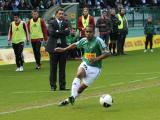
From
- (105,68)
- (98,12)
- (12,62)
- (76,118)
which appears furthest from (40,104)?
(98,12)

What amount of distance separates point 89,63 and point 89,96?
199 cm

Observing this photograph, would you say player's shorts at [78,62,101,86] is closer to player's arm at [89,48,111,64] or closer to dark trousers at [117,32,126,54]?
player's arm at [89,48,111,64]

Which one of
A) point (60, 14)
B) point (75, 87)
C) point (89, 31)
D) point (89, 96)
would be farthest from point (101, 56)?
point (60, 14)

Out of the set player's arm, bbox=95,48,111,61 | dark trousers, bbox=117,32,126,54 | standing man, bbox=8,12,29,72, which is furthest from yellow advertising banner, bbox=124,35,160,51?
player's arm, bbox=95,48,111,61

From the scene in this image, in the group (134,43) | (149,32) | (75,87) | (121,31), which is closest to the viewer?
(75,87)

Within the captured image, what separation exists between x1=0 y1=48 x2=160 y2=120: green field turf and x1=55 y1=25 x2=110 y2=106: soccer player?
16.5 inches

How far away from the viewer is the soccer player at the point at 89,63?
13.7m

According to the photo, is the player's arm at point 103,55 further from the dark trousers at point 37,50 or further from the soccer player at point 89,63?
the dark trousers at point 37,50

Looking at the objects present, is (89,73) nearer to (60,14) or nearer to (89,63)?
(89,63)

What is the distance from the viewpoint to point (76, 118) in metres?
12.0

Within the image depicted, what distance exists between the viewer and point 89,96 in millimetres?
15586

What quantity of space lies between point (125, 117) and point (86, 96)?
3.77 meters

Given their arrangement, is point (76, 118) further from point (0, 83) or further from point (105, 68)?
point (105, 68)

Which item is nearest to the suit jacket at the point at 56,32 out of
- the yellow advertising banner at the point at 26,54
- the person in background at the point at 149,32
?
the yellow advertising banner at the point at 26,54
